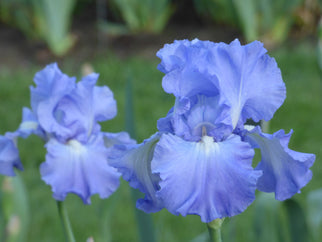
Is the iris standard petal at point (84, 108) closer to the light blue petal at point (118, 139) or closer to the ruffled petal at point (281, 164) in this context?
the light blue petal at point (118, 139)

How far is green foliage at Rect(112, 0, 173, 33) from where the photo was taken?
147 inches

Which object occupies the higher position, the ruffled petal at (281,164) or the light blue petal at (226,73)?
the light blue petal at (226,73)

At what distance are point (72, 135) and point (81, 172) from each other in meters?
0.10

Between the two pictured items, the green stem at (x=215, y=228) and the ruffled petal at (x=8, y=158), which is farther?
the ruffled petal at (x=8, y=158)

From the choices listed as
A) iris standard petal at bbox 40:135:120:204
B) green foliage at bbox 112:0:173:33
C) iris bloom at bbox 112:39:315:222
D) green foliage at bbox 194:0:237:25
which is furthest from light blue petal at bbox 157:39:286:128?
green foliage at bbox 194:0:237:25

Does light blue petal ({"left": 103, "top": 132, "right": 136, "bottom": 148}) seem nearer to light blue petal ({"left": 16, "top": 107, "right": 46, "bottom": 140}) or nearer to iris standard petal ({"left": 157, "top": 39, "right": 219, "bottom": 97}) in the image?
light blue petal ({"left": 16, "top": 107, "right": 46, "bottom": 140})

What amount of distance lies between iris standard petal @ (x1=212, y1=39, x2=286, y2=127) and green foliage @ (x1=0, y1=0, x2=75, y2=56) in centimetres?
278

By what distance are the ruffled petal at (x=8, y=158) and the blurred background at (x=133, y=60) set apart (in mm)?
298

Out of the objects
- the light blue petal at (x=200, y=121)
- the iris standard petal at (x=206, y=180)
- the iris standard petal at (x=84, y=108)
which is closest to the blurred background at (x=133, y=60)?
the iris standard petal at (x=84, y=108)

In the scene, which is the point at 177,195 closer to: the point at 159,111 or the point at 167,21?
the point at 159,111

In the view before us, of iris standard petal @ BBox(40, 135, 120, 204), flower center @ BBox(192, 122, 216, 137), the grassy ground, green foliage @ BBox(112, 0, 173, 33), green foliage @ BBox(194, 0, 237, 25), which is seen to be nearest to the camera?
flower center @ BBox(192, 122, 216, 137)

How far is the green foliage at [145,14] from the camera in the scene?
373cm

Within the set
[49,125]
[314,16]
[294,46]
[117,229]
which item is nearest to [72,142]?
[49,125]

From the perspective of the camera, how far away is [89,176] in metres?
0.82
